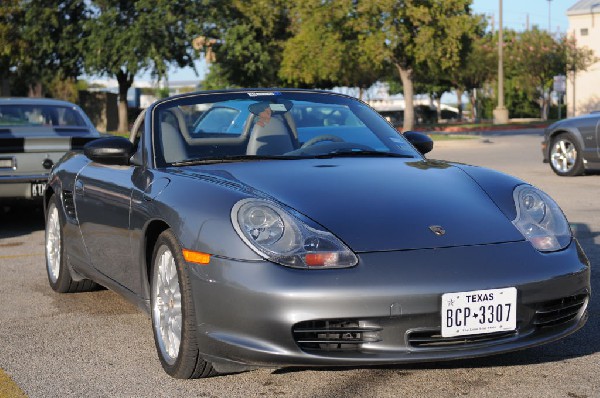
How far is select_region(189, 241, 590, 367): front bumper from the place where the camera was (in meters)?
4.09

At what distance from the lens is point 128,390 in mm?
4551

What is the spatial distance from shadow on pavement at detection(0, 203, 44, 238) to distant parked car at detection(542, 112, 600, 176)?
27.9 ft

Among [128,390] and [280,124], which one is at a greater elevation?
[280,124]

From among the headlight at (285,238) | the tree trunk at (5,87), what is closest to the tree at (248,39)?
the tree trunk at (5,87)

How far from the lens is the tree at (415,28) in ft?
125

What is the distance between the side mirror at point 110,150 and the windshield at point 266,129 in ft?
0.64

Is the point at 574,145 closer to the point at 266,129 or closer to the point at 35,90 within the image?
the point at 266,129

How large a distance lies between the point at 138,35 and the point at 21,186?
32126 mm

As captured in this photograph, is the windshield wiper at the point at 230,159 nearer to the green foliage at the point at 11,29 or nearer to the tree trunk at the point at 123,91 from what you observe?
the tree trunk at the point at 123,91

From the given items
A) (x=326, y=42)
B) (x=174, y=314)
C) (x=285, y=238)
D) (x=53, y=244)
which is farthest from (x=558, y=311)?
(x=326, y=42)

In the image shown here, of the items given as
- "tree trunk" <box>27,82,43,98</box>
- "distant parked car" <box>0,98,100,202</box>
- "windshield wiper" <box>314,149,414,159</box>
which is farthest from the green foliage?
"windshield wiper" <box>314,149,414,159</box>

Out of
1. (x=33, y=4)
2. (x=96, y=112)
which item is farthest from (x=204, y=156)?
(x=96, y=112)

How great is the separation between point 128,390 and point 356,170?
59.6 inches

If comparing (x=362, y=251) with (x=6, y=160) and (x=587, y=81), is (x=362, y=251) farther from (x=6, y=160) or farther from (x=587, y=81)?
(x=587, y=81)
